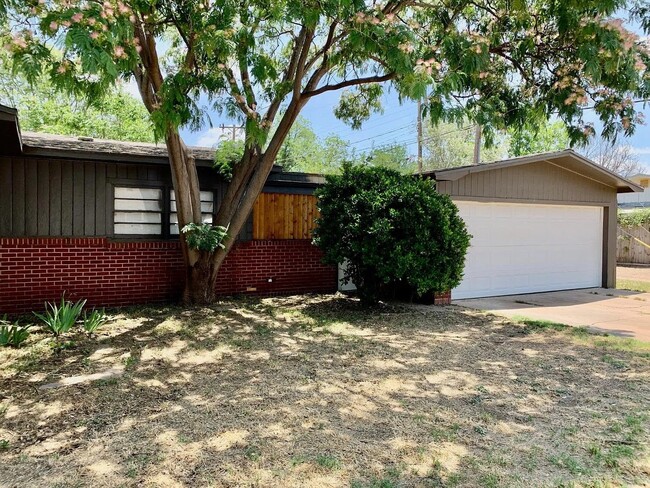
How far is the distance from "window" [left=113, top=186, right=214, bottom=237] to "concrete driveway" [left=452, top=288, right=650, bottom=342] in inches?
223

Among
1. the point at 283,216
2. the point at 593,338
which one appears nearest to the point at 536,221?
the point at 593,338

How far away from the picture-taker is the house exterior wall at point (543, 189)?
9.45m

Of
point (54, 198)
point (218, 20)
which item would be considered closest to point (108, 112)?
point (54, 198)

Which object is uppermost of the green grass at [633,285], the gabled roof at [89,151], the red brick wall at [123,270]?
the gabled roof at [89,151]

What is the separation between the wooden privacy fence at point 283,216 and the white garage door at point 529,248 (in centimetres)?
311

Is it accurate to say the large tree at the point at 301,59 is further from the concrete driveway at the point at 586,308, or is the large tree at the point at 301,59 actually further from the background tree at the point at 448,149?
the background tree at the point at 448,149

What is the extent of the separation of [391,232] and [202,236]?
2.99 meters

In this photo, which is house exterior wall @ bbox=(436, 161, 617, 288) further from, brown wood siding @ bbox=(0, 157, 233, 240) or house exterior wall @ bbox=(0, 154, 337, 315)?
brown wood siding @ bbox=(0, 157, 233, 240)

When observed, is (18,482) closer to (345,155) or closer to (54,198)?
(54,198)

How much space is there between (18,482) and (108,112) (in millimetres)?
21456

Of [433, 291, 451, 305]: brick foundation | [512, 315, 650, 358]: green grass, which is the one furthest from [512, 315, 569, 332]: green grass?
[433, 291, 451, 305]: brick foundation

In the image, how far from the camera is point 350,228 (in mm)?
7613

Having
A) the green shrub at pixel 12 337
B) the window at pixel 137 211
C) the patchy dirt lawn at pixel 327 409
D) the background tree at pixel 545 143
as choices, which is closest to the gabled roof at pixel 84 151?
the window at pixel 137 211

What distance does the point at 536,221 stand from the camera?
10.8 m
